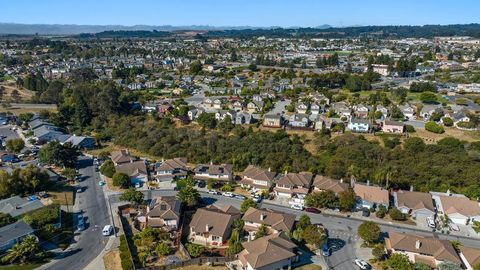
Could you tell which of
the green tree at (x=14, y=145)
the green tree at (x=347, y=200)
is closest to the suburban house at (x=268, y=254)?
the green tree at (x=347, y=200)

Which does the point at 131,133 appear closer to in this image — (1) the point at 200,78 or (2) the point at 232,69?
(1) the point at 200,78

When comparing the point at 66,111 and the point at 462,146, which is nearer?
the point at 462,146

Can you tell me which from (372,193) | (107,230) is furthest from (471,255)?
(107,230)

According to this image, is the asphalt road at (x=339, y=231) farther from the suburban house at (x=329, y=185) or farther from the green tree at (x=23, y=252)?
the green tree at (x=23, y=252)

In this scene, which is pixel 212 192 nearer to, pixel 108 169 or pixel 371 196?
pixel 108 169

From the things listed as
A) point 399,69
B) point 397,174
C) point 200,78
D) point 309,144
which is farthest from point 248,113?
point 399,69

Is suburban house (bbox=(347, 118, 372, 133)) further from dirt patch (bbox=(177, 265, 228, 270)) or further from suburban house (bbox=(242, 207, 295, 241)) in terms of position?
dirt patch (bbox=(177, 265, 228, 270))
